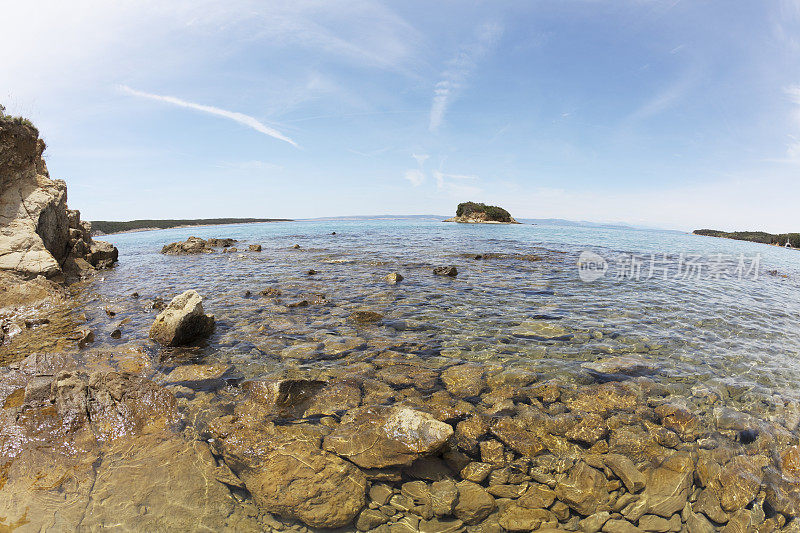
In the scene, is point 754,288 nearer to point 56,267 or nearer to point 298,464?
point 298,464

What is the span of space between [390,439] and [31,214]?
26.7 metres

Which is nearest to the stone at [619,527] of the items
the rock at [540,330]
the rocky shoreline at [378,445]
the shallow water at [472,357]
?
→ the rocky shoreline at [378,445]

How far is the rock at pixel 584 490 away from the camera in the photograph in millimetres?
4480

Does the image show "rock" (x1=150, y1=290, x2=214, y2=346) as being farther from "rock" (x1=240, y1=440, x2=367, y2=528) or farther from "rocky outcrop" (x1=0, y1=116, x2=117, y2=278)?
"rocky outcrop" (x1=0, y1=116, x2=117, y2=278)

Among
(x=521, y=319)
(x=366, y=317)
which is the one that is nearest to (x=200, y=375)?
(x=366, y=317)

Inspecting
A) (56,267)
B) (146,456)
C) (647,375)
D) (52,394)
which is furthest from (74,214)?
(647,375)

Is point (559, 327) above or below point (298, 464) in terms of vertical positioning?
above

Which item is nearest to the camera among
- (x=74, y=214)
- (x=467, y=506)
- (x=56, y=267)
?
(x=467, y=506)

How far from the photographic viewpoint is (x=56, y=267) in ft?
58.9

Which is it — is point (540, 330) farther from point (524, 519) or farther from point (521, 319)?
point (524, 519)

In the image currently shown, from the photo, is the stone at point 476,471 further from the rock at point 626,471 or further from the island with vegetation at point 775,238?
the island with vegetation at point 775,238

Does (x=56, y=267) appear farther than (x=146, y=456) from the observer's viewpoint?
Yes

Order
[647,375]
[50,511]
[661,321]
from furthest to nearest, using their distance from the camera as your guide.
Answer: [661,321] → [647,375] → [50,511]

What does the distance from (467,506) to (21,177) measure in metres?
30.6
